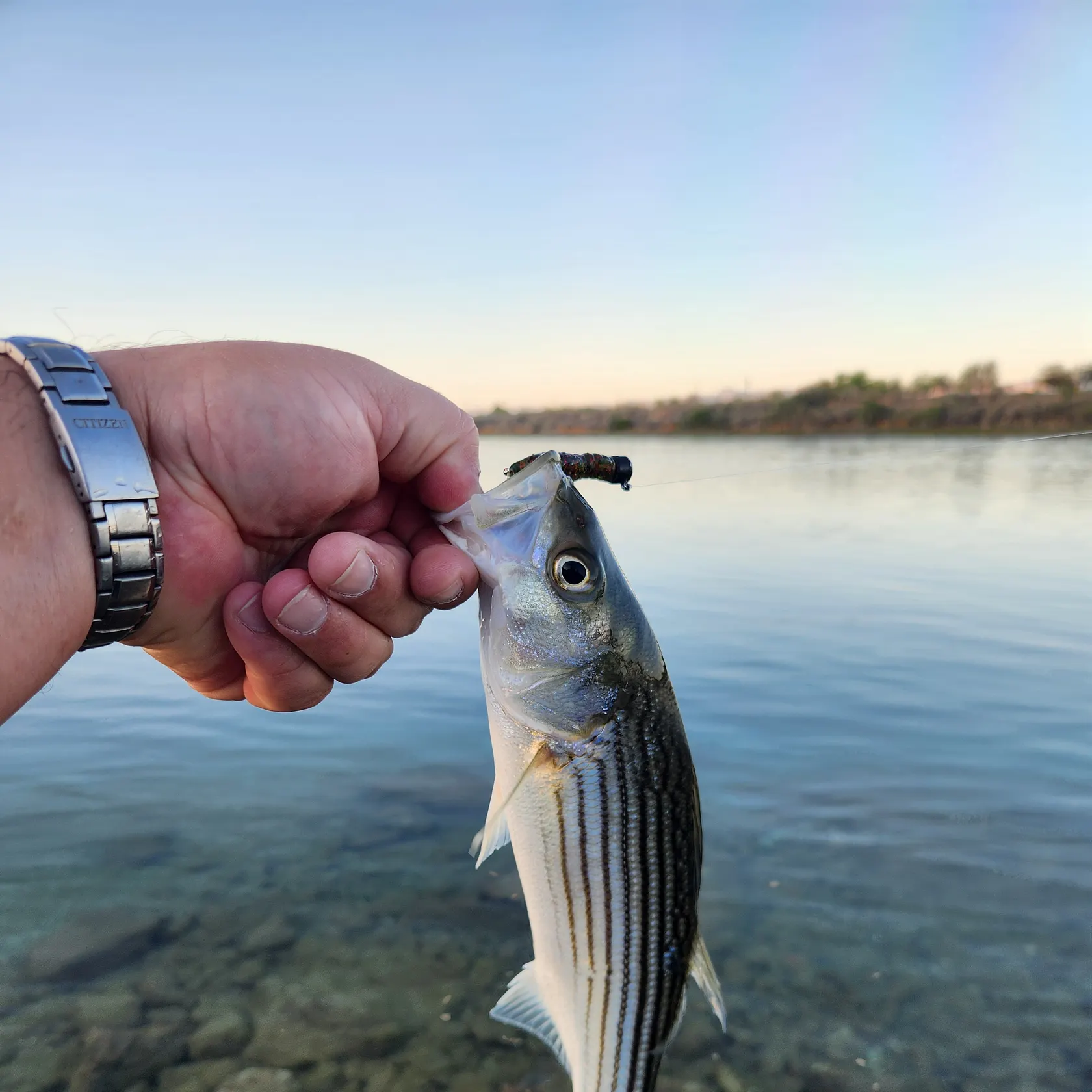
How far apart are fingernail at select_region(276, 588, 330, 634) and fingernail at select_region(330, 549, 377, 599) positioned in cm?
7

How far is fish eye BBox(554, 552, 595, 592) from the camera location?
247 cm

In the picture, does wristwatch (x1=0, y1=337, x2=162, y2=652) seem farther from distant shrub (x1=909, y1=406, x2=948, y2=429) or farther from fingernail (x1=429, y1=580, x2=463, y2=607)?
distant shrub (x1=909, y1=406, x2=948, y2=429)

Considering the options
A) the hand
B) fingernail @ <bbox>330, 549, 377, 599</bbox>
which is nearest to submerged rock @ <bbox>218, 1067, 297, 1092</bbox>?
the hand

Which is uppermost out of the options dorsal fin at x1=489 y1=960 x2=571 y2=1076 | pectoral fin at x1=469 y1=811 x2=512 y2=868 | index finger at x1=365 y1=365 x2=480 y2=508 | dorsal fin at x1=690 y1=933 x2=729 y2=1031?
index finger at x1=365 y1=365 x2=480 y2=508

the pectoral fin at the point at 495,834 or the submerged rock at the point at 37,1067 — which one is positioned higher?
the pectoral fin at the point at 495,834

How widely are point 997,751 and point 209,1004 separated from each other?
7.76 metres

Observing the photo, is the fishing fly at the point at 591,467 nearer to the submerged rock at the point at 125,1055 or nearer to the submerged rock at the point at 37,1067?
the submerged rock at the point at 125,1055

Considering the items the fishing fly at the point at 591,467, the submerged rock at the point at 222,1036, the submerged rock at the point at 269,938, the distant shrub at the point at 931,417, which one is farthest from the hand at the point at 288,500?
the distant shrub at the point at 931,417

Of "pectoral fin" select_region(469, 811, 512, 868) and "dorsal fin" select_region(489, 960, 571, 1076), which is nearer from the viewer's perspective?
"pectoral fin" select_region(469, 811, 512, 868)

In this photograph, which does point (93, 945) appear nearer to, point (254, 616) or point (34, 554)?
point (254, 616)

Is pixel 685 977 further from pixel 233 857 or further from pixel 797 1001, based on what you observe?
pixel 233 857

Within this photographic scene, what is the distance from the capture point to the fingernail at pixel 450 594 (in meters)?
2.81

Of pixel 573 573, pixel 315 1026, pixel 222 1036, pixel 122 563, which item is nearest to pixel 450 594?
pixel 573 573

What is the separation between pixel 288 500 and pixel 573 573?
1105mm
